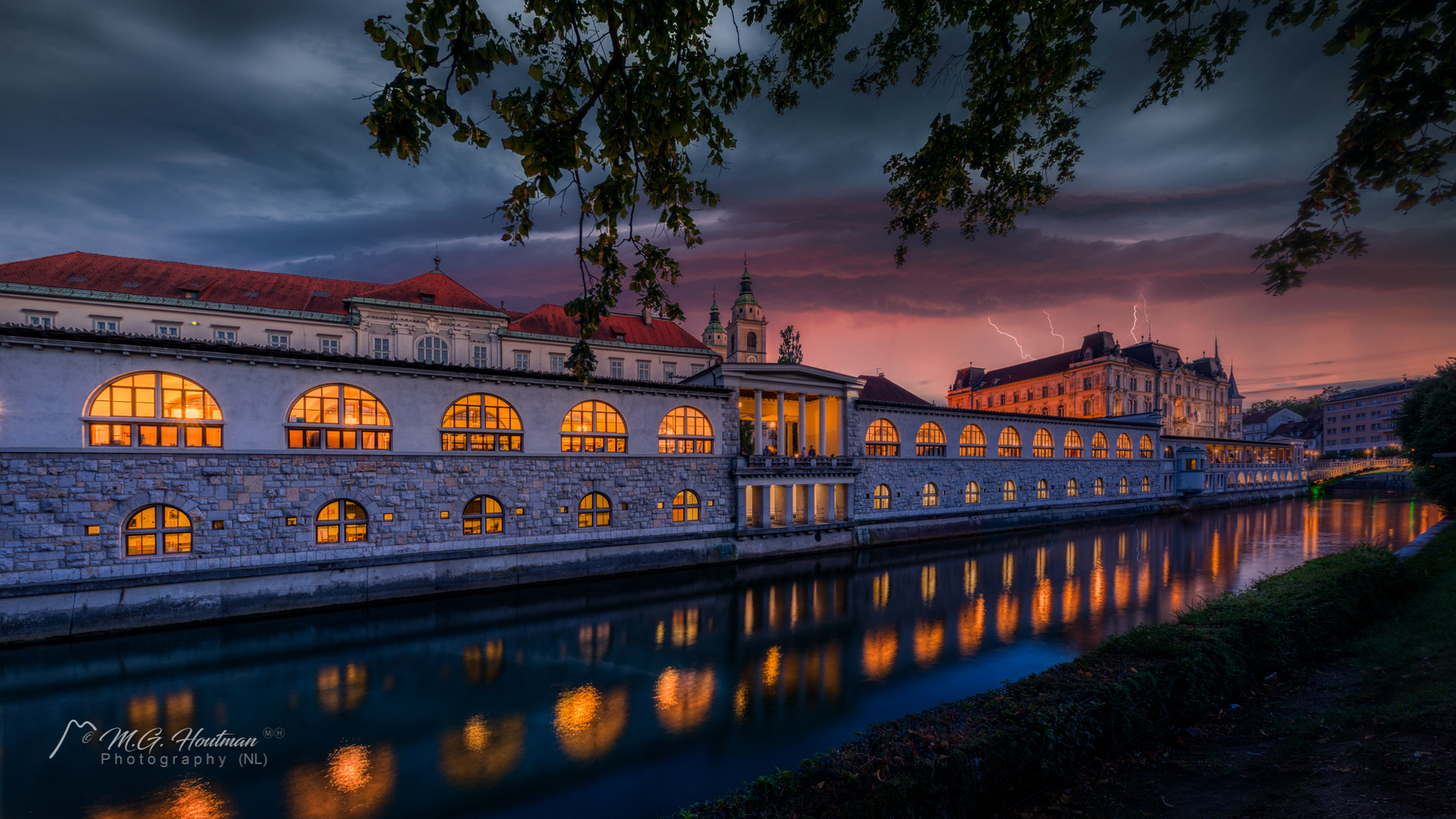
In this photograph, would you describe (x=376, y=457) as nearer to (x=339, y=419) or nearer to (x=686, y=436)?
(x=339, y=419)

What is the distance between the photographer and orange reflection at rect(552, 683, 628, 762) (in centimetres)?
939

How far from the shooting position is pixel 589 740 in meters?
9.61

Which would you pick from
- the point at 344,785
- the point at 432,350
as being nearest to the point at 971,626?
the point at 344,785

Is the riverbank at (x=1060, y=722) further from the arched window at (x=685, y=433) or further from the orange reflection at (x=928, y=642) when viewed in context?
the arched window at (x=685, y=433)

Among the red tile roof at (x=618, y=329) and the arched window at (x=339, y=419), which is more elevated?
the red tile roof at (x=618, y=329)

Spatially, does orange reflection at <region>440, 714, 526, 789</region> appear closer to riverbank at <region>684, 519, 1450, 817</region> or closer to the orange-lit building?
riverbank at <region>684, 519, 1450, 817</region>

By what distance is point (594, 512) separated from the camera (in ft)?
74.3

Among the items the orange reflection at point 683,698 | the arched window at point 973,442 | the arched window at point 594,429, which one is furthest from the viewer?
A: the arched window at point 973,442

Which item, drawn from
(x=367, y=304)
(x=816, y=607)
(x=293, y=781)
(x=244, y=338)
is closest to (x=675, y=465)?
(x=816, y=607)

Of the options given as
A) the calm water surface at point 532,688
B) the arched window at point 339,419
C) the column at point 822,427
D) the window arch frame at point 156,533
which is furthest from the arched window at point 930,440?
the window arch frame at point 156,533

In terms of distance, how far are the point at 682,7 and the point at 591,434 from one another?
20.1 m

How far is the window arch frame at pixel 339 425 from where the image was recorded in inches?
686

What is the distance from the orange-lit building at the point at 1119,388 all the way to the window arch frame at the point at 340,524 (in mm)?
66390

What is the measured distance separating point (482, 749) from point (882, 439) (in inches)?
1097
